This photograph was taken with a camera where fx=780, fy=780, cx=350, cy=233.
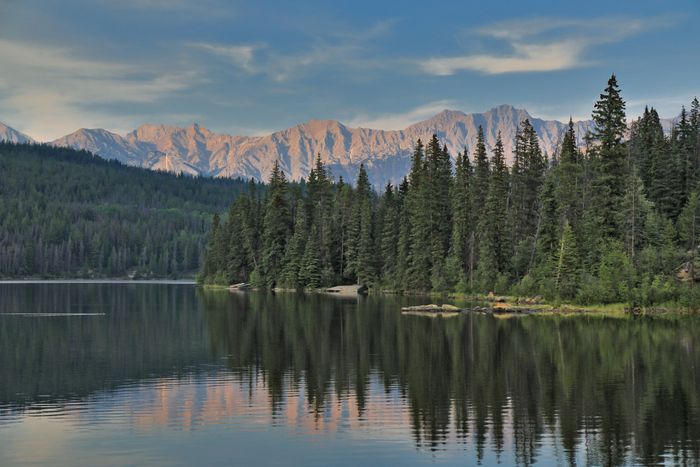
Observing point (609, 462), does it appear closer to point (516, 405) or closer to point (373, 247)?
point (516, 405)

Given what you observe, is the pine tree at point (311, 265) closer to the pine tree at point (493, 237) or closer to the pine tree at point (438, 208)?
the pine tree at point (438, 208)

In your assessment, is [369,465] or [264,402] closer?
[369,465]

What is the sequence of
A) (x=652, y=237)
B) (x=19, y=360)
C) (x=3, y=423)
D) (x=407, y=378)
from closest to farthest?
(x=3, y=423) → (x=407, y=378) → (x=19, y=360) → (x=652, y=237)

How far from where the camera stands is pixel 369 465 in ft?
80.7

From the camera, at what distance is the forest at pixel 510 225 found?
89500 millimetres

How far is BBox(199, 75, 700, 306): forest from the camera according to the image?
89500 millimetres

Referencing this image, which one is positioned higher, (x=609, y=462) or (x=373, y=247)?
(x=373, y=247)

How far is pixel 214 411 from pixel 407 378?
11.7m

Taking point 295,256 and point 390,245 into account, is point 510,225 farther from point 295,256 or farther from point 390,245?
point 295,256

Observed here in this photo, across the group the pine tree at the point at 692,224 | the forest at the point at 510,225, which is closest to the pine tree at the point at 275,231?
the forest at the point at 510,225

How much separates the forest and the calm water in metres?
20.5

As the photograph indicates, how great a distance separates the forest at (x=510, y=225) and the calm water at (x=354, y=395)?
67.3ft

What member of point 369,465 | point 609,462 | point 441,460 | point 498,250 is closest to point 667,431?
point 609,462

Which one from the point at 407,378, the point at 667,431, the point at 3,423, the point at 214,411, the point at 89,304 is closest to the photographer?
the point at 667,431
